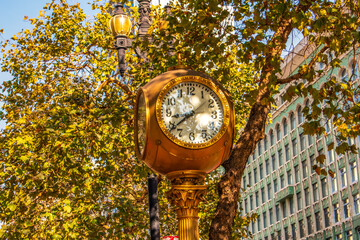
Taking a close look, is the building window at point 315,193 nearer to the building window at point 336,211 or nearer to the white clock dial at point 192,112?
the building window at point 336,211

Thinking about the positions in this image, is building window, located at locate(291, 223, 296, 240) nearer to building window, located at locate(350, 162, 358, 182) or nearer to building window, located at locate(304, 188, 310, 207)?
building window, located at locate(304, 188, 310, 207)

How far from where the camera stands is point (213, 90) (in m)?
5.21

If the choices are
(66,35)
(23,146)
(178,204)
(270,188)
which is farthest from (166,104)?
(270,188)

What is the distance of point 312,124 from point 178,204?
2.62 meters

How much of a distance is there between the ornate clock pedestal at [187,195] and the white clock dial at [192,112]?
0.77 feet

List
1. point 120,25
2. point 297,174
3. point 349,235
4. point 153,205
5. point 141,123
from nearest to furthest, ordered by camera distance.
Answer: point 141,123 < point 153,205 < point 120,25 < point 349,235 < point 297,174

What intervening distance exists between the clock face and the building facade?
35.8 meters

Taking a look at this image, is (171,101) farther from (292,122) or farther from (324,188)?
(292,122)

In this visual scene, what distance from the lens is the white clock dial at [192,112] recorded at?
5.09 metres

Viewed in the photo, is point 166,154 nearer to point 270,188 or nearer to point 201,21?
point 201,21

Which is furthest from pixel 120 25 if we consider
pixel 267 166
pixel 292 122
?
pixel 267 166

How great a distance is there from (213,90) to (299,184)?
50623 mm

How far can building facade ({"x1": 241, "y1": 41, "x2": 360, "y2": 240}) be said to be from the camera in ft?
150

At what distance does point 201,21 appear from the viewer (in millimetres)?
7789
